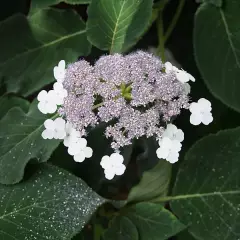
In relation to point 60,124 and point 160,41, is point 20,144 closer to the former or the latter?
point 60,124

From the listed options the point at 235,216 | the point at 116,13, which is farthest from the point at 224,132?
the point at 116,13

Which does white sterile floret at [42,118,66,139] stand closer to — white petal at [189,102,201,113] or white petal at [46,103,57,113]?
white petal at [46,103,57,113]

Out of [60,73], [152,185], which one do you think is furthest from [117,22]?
[152,185]

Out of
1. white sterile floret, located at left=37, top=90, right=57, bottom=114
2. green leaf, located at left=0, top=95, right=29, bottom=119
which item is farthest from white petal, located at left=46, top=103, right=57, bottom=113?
→ green leaf, located at left=0, top=95, right=29, bottom=119

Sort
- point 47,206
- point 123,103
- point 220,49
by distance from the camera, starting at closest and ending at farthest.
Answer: point 123,103
point 47,206
point 220,49

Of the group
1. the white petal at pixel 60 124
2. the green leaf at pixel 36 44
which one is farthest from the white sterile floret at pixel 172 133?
the green leaf at pixel 36 44

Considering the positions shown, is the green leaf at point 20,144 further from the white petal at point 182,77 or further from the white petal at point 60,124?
the white petal at point 182,77
